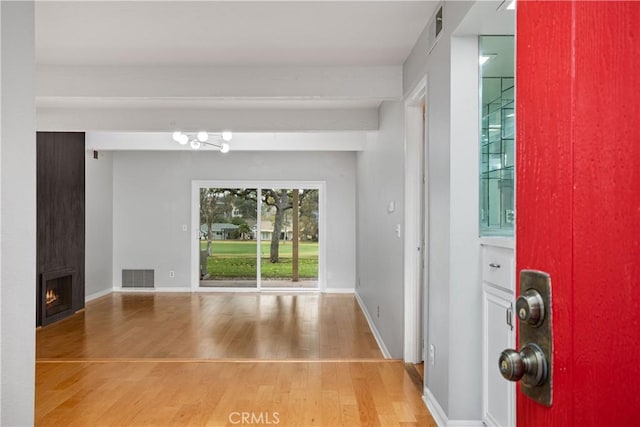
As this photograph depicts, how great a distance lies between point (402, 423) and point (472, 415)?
0.38 metres

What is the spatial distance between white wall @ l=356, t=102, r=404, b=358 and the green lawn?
229 centimetres

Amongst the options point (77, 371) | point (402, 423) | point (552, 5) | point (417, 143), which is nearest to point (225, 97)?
point (417, 143)

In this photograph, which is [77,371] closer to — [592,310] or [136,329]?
[136,329]

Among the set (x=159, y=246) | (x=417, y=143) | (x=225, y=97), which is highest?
(x=225, y=97)

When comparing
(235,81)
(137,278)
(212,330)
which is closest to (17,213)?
(235,81)

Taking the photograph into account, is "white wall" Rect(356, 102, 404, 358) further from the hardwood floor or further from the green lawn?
the green lawn

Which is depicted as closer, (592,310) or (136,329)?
(592,310)

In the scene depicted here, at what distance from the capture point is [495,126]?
9.07 ft

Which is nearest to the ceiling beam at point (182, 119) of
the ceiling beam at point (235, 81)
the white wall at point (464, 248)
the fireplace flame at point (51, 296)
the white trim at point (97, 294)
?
the ceiling beam at point (235, 81)

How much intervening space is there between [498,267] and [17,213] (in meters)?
2.00

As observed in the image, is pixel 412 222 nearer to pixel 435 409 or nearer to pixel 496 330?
pixel 435 409

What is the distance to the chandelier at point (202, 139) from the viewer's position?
6.17m

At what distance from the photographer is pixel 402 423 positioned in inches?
115

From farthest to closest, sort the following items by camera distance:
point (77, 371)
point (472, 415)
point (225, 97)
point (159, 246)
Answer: point (159, 246)
point (225, 97)
point (77, 371)
point (472, 415)
